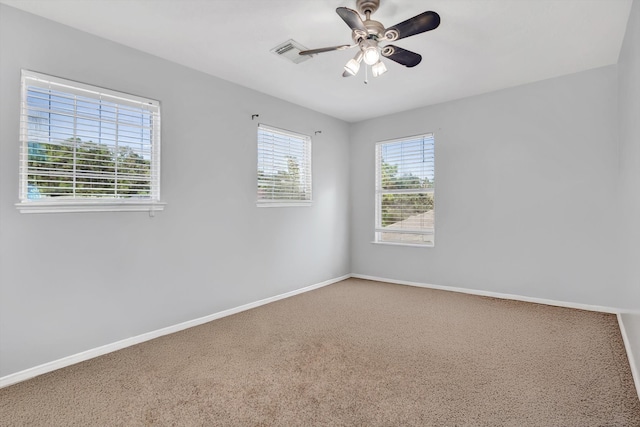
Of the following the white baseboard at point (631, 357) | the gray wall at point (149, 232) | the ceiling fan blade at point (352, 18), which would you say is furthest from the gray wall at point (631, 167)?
the gray wall at point (149, 232)

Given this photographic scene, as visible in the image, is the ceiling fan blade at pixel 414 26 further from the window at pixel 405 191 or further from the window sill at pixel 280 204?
the window at pixel 405 191

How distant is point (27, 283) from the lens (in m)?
2.32

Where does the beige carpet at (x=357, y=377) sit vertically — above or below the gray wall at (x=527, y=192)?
below

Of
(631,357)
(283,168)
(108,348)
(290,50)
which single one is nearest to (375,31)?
(290,50)

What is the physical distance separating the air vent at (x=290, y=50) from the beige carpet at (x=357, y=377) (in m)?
2.54

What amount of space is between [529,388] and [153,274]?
302 cm

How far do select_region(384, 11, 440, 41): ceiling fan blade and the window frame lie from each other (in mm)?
2163

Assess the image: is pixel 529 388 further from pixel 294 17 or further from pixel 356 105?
pixel 356 105

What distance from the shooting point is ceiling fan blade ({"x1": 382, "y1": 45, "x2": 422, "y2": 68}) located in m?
2.37

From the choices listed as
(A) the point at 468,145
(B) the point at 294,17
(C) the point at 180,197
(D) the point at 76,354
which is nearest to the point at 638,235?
(A) the point at 468,145

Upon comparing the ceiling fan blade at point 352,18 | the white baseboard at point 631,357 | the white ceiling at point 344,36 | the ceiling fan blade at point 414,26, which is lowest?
the white baseboard at point 631,357

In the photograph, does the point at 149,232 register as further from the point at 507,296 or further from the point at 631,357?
the point at 507,296

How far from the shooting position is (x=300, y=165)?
4598 millimetres

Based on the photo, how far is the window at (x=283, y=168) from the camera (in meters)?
4.04
